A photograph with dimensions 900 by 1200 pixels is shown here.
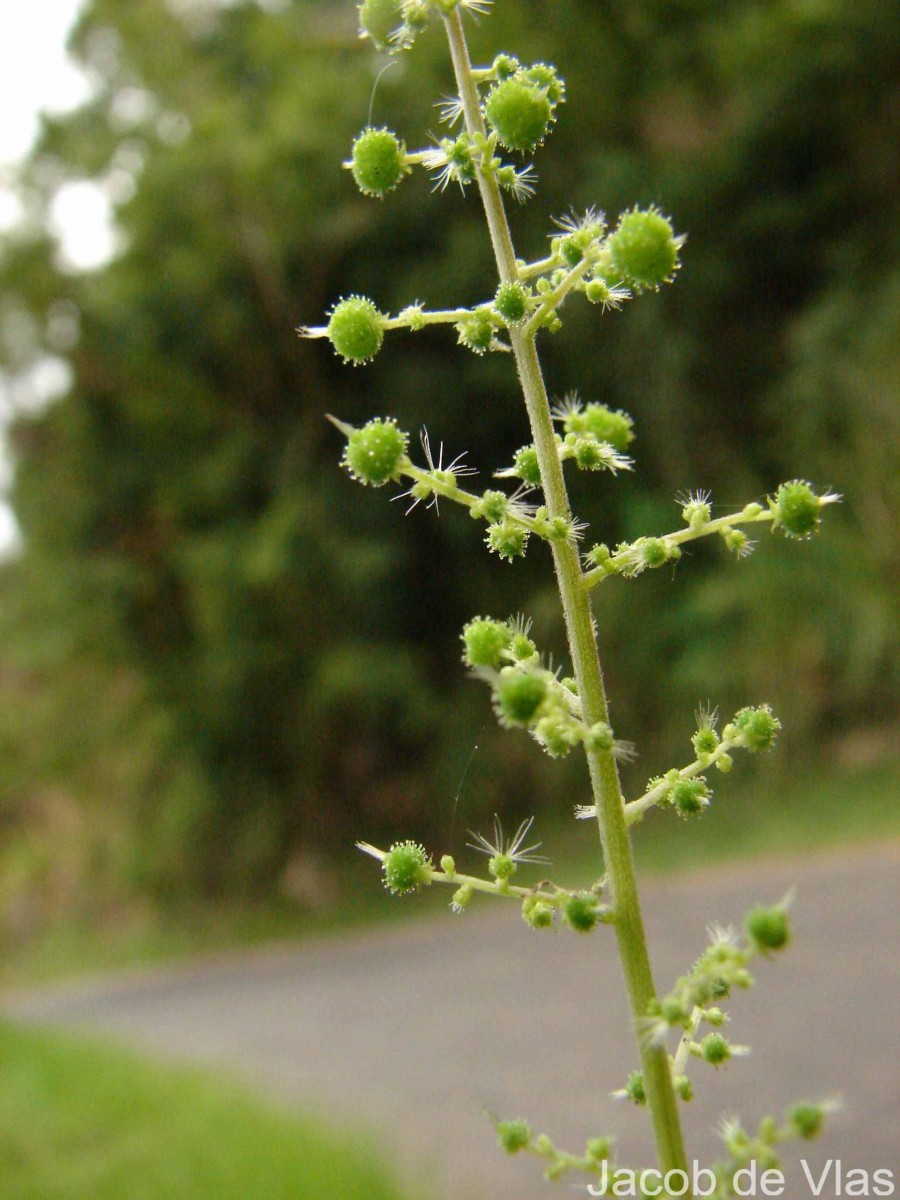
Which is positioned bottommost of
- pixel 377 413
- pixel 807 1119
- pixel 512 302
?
pixel 807 1119

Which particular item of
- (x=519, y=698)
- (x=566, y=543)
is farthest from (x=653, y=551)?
(x=519, y=698)

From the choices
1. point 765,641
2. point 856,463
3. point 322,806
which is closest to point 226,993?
point 322,806

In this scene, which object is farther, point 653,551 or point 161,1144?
point 161,1144

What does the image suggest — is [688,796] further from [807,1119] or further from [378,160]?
[378,160]

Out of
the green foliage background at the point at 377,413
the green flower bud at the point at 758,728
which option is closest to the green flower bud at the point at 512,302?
the green flower bud at the point at 758,728

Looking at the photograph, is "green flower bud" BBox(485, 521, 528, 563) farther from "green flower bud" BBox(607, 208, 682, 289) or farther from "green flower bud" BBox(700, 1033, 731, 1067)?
Result: "green flower bud" BBox(700, 1033, 731, 1067)

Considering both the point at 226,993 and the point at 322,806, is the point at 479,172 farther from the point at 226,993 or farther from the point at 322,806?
the point at 322,806
